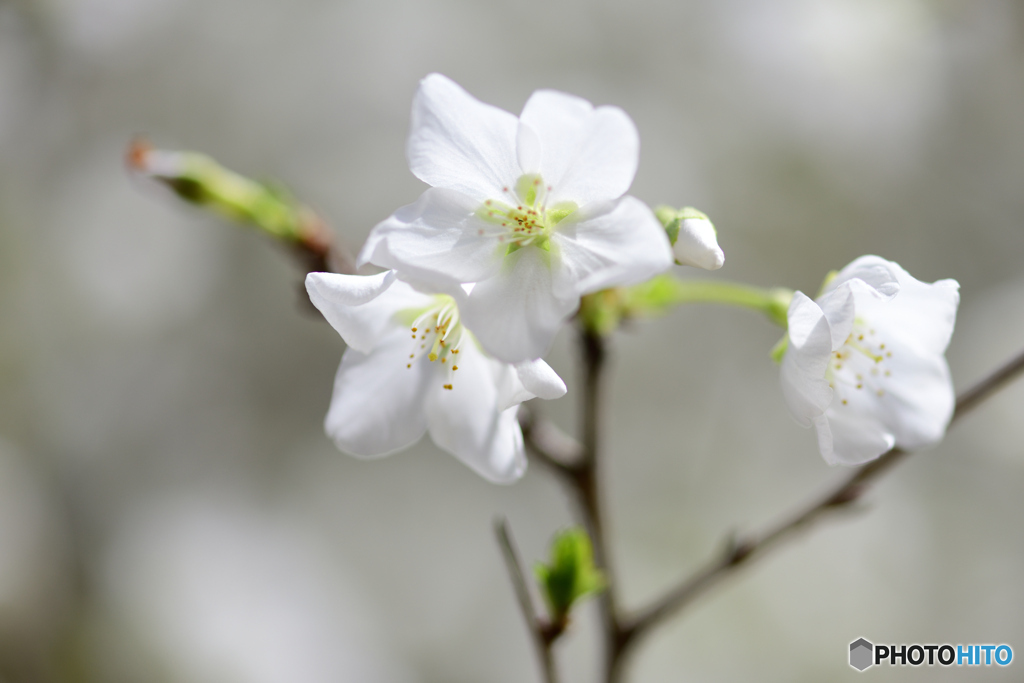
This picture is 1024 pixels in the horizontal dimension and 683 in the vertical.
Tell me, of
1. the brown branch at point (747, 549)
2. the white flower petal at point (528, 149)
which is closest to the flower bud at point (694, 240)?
the white flower petal at point (528, 149)

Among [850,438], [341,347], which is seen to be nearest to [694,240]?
[850,438]

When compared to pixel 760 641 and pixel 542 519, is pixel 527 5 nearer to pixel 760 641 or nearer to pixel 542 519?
pixel 542 519

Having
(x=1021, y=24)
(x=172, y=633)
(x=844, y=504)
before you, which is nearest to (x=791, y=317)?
(x=844, y=504)

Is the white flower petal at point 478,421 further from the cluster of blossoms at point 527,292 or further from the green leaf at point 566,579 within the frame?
the green leaf at point 566,579

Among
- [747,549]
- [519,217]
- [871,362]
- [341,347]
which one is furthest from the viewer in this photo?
[341,347]

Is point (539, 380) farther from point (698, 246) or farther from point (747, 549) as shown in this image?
point (747, 549)
